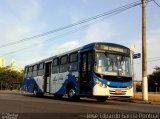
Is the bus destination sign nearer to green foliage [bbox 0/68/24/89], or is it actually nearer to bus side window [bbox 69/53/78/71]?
bus side window [bbox 69/53/78/71]

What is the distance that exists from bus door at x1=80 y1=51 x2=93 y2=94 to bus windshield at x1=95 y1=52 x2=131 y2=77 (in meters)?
0.51

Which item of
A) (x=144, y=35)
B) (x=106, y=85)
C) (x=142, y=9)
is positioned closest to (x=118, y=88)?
(x=106, y=85)

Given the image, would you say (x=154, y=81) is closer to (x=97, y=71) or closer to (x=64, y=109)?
(x=97, y=71)

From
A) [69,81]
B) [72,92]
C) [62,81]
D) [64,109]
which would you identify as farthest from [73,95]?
[64,109]

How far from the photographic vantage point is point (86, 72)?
19406 millimetres

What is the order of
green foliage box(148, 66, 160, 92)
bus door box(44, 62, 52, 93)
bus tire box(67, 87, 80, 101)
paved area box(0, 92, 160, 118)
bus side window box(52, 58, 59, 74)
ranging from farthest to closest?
green foliage box(148, 66, 160, 92)
bus door box(44, 62, 52, 93)
bus side window box(52, 58, 59, 74)
bus tire box(67, 87, 80, 101)
paved area box(0, 92, 160, 118)

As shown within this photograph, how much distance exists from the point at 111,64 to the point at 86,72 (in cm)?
157

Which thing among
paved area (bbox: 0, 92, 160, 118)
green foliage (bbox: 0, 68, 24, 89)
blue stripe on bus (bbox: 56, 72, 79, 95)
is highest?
green foliage (bbox: 0, 68, 24, 89)

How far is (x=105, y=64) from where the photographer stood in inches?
733

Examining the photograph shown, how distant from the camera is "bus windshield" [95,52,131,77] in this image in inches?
730

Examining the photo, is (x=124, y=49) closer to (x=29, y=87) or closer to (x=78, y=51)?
(x=78, y=51)

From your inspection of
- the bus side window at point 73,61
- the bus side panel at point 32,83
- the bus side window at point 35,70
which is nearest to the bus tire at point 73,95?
the bus side window at point 73,61

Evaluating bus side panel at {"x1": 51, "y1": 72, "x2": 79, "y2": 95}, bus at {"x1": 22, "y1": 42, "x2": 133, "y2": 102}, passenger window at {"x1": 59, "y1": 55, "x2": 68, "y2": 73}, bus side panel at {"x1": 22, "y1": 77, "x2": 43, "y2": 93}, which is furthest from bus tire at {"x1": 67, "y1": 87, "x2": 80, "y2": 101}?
bus side panel at {"x1": 22, "y1": 77, "x2": 43, "y2": 93}

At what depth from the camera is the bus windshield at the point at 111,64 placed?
18.5m
